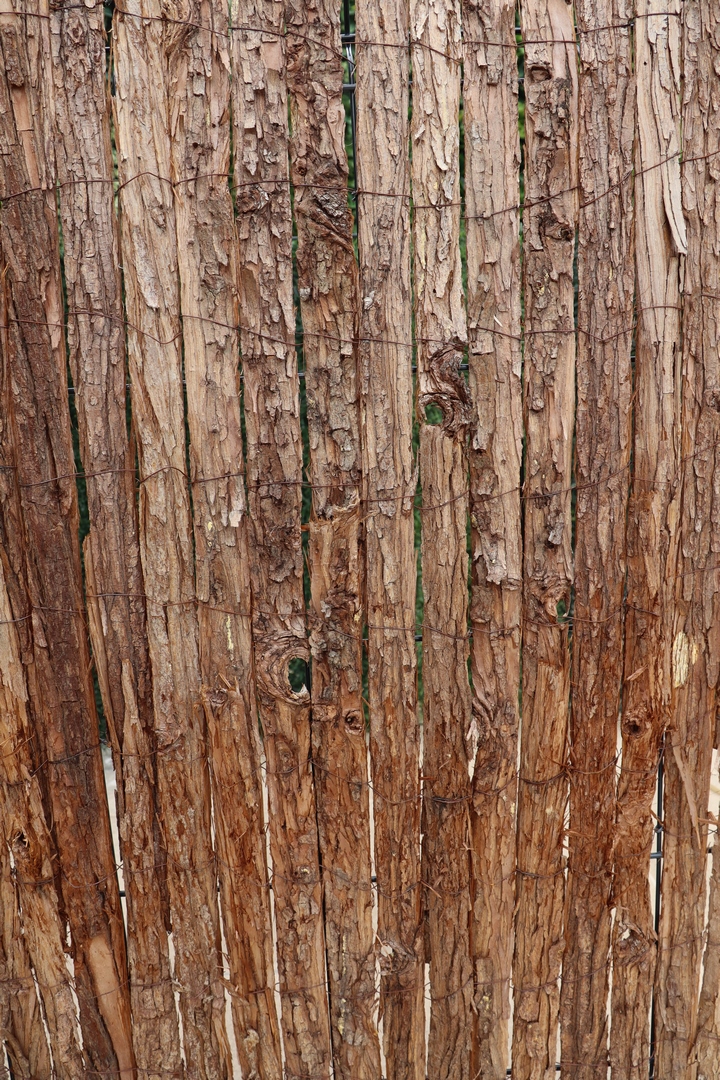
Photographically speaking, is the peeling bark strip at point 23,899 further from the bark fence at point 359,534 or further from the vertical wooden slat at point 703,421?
the vertical wooden slat at point 703,421

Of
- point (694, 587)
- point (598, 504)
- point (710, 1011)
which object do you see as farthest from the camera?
point (710, 1011)

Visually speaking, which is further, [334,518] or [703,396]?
[703,396]

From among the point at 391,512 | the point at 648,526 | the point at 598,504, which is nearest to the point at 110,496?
the point at 391,512

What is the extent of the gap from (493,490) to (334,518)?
573 millimetres

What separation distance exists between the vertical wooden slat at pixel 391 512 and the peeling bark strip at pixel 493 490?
23 centimetres

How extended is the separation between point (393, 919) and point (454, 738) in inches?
29.0

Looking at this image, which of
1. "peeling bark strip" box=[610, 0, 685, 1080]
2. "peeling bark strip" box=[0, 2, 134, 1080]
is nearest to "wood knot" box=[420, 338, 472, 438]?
A: "peeling bark strip" box=[610, 0, 685, 1080]

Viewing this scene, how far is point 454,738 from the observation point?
3000mm

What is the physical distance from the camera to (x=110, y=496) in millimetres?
2916

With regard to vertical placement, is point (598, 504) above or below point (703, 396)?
below

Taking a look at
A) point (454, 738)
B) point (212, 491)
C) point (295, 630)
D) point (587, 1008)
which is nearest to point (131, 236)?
point (212, 491)

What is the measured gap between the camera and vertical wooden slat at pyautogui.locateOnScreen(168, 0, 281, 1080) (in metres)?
2.73

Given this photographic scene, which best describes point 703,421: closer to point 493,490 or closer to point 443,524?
point 493,490

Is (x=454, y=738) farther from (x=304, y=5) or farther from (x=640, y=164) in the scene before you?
(x=304, y=5)
